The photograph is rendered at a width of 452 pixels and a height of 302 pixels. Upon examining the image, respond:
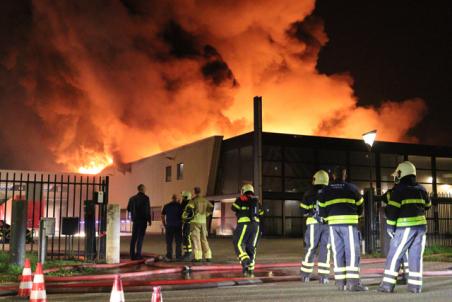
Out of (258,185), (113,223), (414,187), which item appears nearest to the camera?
(414,187)

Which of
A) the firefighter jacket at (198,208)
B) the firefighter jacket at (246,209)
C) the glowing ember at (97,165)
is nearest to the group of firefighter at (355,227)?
the firefighter jacket at (246,209)

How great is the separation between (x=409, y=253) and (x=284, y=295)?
1.93m

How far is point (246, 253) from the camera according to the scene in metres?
10.3

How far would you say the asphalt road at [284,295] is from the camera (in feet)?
24.5

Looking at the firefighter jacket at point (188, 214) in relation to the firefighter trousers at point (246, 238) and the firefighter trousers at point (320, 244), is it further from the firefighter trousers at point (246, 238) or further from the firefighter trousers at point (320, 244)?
the firefighter trousers at point (320, 244)

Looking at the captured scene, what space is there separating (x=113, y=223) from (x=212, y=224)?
22.5 m

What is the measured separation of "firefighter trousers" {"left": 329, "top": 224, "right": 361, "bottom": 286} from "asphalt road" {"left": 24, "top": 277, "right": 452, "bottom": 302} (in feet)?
0.78

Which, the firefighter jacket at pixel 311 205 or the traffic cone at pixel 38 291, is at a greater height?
the firefighter jacket at pixel 311 205

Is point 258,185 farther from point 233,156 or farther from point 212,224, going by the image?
point 212,224

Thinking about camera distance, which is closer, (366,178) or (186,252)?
(186,252)

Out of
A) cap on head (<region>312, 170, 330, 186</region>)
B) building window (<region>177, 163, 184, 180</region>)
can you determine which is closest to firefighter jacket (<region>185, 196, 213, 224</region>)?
cap on head (<region>312, 170, 330, 186</region>)

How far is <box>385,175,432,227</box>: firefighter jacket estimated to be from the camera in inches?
313

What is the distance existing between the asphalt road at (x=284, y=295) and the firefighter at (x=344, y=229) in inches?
9.6

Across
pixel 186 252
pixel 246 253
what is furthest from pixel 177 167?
pixel 246 253
